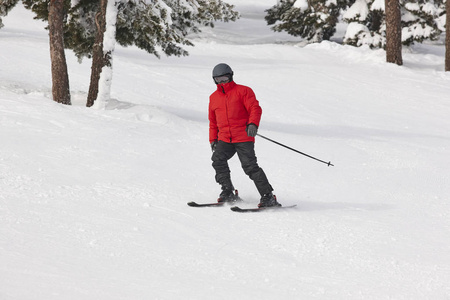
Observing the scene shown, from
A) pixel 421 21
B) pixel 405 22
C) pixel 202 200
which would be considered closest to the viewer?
pixel 202 200

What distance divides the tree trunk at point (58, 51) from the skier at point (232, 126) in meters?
6.05

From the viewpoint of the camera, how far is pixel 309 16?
2423 cm

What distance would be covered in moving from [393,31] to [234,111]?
14409 mm

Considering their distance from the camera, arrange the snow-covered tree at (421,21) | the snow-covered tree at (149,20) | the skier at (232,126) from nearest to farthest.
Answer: the skier at (232,126), the snow-covered tree at (149,20), the snow-covered tree at (421,21)

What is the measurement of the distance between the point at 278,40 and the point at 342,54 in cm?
993

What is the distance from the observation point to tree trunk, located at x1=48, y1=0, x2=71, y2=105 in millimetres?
11266

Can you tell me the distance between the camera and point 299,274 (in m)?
4.89

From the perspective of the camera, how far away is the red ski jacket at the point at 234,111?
6336mm

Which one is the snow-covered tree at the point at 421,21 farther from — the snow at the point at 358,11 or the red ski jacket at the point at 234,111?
the red ski jacket at the point at 234,111

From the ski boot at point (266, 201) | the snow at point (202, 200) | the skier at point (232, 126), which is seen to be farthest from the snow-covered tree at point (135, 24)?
the ski boot at point (266, 201)

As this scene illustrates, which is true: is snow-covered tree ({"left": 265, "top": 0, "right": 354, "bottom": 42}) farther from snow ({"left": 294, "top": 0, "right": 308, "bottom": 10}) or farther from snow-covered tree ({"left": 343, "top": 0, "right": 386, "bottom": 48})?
snow-covered tree ({"left": 343, "top": 0, "right": 386, "bottom": 48})

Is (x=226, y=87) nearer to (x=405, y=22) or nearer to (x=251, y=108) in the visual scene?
(x=251, y=108)

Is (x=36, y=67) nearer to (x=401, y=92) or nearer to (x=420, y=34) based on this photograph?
(x=401, y=92)

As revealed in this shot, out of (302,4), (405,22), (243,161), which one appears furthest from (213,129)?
(302,4)
